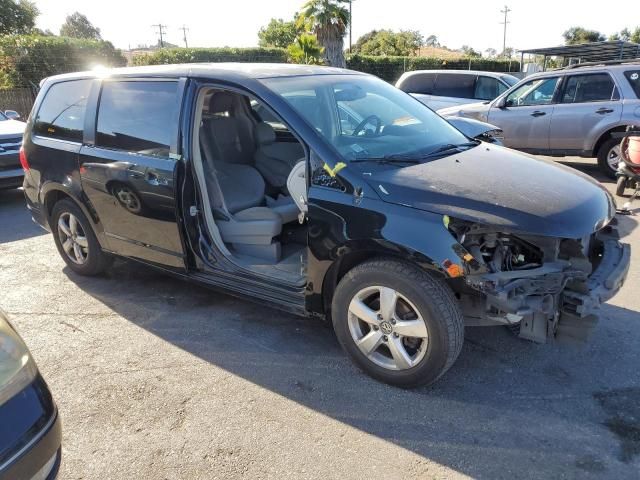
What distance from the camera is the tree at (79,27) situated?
79875 millimetres

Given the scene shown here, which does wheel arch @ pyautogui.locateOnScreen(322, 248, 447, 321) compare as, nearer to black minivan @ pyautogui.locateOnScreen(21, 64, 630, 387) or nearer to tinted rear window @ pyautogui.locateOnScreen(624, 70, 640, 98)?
black minivan @ pyautogui.locateOnScreen(21, 64, 630, 387)

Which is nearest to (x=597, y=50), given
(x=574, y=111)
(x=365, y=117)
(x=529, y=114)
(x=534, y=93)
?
(x=534, y=93)

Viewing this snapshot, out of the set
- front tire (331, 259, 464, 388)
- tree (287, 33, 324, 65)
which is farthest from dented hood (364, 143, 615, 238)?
tree (287, 33, 324, 65)

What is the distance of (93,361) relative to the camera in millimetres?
3363

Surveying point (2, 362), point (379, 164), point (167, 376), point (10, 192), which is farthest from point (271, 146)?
point (10, 192)

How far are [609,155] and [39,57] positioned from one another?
58.5 feet

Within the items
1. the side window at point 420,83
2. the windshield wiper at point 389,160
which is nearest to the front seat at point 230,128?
the windshield wiper at point 389,160

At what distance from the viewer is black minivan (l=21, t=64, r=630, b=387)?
2652 millimetres

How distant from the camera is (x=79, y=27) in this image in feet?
269

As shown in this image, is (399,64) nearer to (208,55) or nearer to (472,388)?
(208,55)

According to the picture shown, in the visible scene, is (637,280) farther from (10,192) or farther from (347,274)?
(10,192)

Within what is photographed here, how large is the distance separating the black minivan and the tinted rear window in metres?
5.26

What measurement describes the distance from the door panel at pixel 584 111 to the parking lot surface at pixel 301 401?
15.8 ft

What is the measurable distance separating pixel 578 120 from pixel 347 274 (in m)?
6.77
